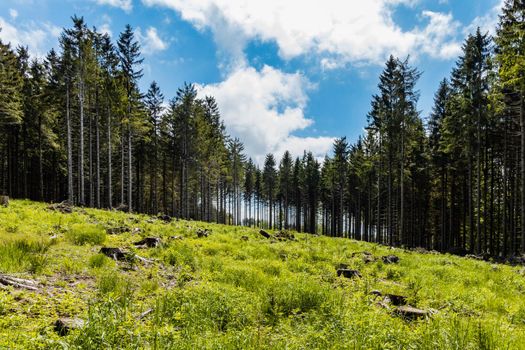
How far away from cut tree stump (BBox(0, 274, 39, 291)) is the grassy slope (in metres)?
0.24

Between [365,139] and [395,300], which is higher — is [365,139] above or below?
above

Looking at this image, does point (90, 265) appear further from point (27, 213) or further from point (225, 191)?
point (225, 191)

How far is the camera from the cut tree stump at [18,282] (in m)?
5.58

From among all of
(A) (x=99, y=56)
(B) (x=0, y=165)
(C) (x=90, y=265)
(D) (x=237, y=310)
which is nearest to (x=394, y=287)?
(D) (x=237, y=310)

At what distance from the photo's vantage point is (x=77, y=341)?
11.6ft

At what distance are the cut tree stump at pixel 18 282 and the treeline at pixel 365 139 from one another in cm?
2103

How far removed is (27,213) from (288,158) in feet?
204

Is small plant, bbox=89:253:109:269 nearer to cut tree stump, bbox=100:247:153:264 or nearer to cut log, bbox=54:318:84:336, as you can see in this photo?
cut tree stump, bbox=100:247:153:264

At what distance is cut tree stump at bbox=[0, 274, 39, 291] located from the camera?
5580 mm

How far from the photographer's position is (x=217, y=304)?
574cm

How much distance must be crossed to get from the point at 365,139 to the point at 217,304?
43.6m

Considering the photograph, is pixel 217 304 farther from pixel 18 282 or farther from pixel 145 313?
pixel 18 282

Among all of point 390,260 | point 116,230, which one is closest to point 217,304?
point 116,230

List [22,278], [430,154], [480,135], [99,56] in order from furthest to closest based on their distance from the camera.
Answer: [430,154] → [99,56] → [480,135] → [22,278]
